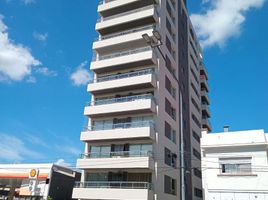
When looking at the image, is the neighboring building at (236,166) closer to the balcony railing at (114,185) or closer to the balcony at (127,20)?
the balcony railing at (114,185)

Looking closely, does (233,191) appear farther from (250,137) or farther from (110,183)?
(110,183)

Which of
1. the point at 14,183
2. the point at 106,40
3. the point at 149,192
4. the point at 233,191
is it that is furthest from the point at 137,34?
the point at 14,183

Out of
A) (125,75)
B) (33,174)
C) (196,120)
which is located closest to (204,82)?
(196,120)

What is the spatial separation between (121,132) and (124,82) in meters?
7.24

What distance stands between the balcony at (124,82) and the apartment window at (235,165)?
48.5ft

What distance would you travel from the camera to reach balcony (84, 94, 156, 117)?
3816cm

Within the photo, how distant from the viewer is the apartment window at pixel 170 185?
124ft

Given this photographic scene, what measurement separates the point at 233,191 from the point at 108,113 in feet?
63.4

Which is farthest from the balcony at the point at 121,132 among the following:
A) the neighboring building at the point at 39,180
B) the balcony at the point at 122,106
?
the neighboring building at the point at 39,180

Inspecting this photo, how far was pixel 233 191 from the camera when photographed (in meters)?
27.3

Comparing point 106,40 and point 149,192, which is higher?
point 106,40

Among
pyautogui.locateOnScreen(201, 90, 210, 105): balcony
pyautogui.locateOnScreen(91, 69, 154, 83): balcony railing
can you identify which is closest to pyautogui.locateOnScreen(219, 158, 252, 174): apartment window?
pyautogui.locateOnScreen(91, 69, 154, 83): balcony railing

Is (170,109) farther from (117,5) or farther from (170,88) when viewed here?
(117,5)

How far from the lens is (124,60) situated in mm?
42719
